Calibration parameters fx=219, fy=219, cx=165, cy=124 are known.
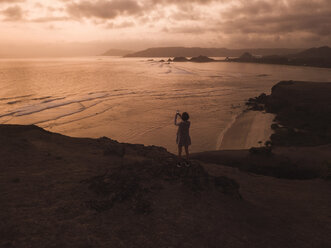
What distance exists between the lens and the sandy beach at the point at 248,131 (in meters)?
17.8

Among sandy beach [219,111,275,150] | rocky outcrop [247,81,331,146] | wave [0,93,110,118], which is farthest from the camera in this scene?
wave [0,93,110,118]

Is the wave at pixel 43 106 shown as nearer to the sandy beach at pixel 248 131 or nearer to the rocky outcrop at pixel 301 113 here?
the sandy beach at pixel 248 131

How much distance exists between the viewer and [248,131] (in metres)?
20.9

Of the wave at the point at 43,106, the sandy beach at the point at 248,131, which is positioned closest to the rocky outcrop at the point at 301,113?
the sandy beach at the point at 248,131

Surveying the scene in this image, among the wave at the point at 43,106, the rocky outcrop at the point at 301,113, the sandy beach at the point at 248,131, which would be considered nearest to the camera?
the sandy beach at the point at 248,131

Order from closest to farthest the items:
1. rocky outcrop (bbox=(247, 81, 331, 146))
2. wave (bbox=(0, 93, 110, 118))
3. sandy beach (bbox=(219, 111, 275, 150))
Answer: sandy beach (bbox=(219, 111, 275, 150)), rocky outcrop (bbox=(247, 81, 331, 146)), wave (bbox=(0, 93, 110, 118))

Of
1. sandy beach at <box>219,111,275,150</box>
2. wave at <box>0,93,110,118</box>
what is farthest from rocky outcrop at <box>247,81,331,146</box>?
wave at <box>0,93,110,118</box>

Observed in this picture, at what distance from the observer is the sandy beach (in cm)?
1775

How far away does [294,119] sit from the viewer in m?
22.8

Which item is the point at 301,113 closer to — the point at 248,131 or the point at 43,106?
the point at 248,131

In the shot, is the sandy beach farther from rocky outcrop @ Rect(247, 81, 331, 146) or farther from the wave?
the wave

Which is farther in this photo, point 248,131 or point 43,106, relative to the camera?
point 43,106

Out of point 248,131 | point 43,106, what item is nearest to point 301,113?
point 248,131

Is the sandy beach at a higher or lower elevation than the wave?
lower
